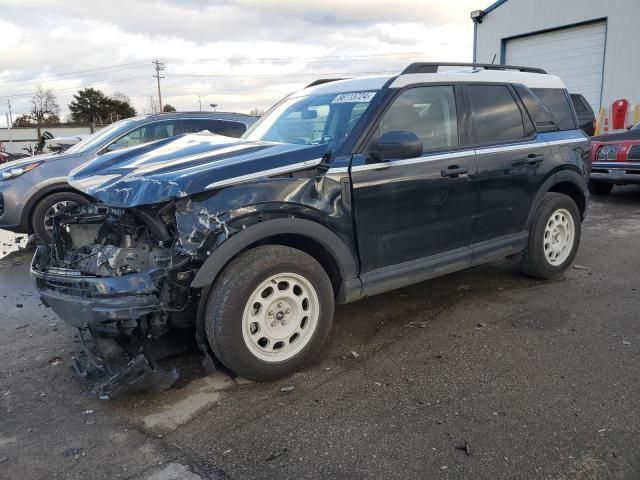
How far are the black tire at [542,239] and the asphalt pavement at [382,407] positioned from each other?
58 cm

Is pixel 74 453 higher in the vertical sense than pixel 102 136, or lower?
lower

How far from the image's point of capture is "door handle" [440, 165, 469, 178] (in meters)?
4.00

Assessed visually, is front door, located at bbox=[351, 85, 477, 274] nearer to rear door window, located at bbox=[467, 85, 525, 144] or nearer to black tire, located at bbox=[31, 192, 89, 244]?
rear door window, located at bbox=[467, 85, 525, 144]

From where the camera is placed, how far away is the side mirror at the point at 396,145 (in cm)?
349

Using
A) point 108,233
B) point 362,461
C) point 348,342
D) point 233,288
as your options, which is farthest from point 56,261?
point 362,461

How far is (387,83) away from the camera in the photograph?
388cm

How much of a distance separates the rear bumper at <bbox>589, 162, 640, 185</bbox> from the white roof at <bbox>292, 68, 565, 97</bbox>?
4779mm

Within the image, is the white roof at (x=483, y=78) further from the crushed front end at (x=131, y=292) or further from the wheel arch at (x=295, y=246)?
the crushed front end at (x=131, y=292)

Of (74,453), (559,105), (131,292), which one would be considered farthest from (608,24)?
(74,453)

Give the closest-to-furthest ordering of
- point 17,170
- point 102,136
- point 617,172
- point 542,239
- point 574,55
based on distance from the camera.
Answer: point 542,239 → point 17,170 → point 102,136 → point 617,172 → point 574,55

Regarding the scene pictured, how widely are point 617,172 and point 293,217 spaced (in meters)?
8.09

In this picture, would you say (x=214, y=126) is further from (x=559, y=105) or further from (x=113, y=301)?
(x=113, y=301)

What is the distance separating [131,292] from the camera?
2.95 meters

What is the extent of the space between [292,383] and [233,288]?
0.76m
